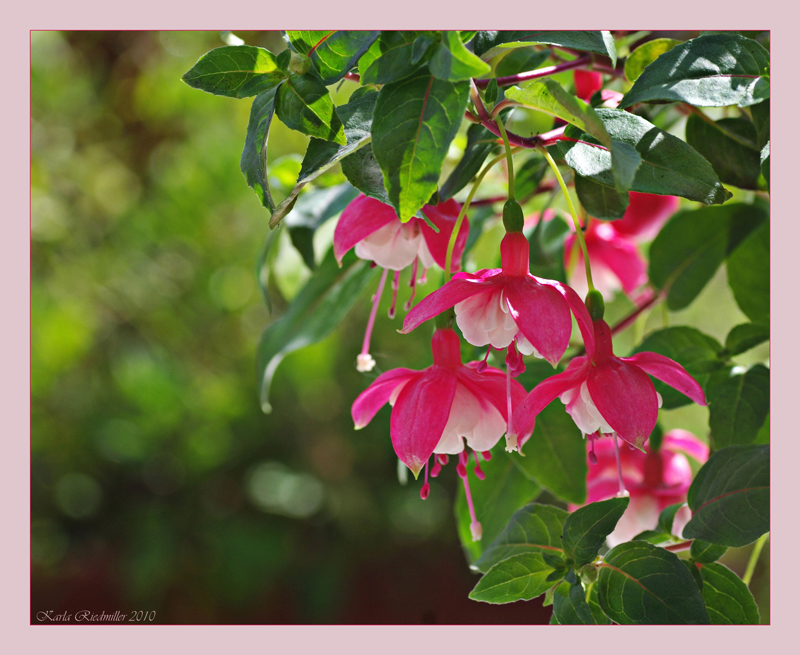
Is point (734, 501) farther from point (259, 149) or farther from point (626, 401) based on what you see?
point (259, 149)

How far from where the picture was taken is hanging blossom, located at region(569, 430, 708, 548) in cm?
32

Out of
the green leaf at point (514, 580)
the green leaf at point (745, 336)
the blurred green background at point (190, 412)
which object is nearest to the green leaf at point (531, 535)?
the green leaf at point (514, 580)

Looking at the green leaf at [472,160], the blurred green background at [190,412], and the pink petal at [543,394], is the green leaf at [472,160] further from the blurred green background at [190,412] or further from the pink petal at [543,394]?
the blurred green background at [190,412]

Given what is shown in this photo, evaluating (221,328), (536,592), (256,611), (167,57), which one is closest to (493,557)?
(536,592)

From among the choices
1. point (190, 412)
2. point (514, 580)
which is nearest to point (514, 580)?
point (514, 580)

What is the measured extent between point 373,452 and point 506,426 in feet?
3.08

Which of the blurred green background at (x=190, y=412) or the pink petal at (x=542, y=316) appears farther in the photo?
the blurred green background at (x=190, y=412)

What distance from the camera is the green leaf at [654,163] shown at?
0.59 feet

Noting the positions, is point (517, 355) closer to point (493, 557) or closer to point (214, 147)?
point (493, 557)

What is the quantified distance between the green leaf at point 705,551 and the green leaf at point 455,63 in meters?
0.17

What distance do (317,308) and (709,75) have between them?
0.72ft

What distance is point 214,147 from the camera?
3.40 feet

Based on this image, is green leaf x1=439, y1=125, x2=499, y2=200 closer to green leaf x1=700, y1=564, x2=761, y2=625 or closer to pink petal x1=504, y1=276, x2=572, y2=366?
pink petal x1=504, y1=276, x2=572, y2=366

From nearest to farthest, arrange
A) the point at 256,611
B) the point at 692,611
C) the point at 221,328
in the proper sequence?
the point at 692,611, the point at 256,611, the point at 221,328
